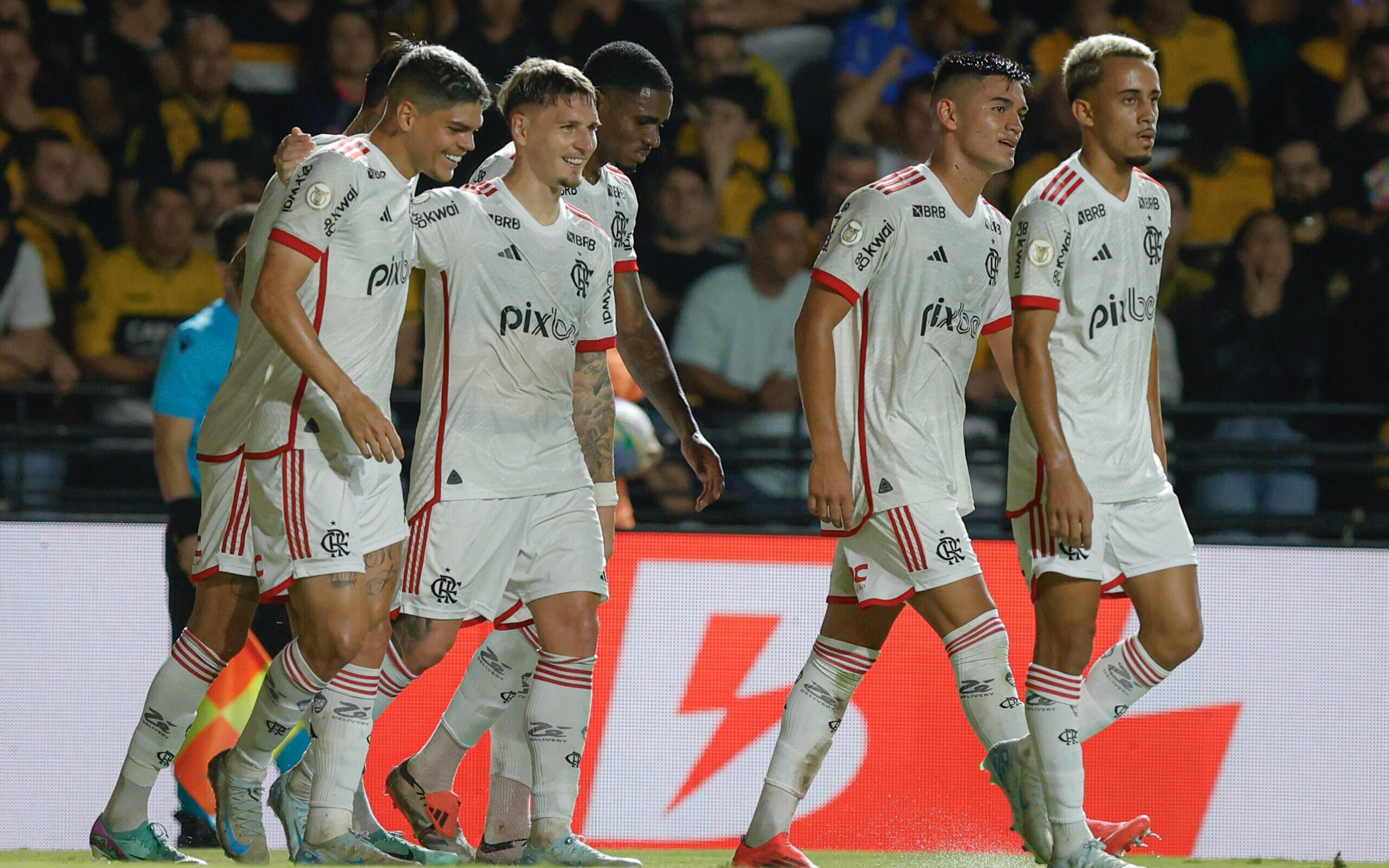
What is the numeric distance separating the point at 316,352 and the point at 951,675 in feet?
10.7

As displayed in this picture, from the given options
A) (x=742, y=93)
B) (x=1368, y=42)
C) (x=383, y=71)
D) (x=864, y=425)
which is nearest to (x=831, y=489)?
(x=864, y=425)

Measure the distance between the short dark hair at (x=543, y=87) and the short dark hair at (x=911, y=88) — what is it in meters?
4.42

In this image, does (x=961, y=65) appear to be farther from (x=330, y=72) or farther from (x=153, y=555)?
(x=330, y=72)

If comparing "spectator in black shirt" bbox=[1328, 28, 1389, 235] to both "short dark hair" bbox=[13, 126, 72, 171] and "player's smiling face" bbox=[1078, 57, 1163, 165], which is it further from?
"short dark hair" bbox=[13, 126, 72, 171]

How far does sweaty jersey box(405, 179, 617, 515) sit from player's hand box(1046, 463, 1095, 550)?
1426 millimetres

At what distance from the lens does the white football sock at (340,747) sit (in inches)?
190

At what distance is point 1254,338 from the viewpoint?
29.1ft

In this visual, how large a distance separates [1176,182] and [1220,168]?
13.7 inches


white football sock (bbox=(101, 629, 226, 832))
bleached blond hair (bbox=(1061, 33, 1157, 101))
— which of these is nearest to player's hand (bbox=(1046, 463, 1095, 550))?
bleached blond hair (bbox=(1061, 33, 1157, 101))

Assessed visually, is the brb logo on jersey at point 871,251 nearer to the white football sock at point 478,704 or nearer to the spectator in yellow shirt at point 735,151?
the white football sock at point 478,704

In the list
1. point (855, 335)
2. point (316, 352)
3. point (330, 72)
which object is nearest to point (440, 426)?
point (316, 352)

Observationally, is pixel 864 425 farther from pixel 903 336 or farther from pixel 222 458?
pixel 222 458

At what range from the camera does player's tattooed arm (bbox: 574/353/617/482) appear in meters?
5.55

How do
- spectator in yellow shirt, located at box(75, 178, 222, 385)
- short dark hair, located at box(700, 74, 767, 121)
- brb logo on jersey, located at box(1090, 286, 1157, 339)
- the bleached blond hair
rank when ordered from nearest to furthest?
brb logo on jersey, located at box(1090, 286, 1157, 339)
the bleached blond hair
spectator in yellow shirt, located at box(75, 178, 222, 385)
short dark hair, located at box(700, 74, 767, 121)
